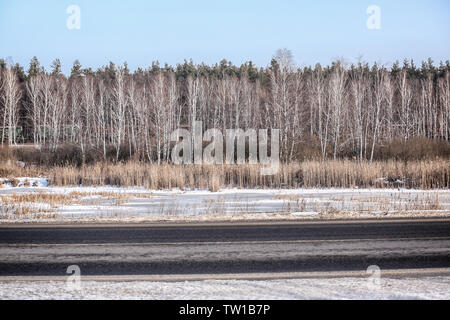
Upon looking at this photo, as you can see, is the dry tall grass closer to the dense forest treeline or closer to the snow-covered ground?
the dense forest treeline

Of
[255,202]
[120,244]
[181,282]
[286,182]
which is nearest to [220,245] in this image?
[120,244]

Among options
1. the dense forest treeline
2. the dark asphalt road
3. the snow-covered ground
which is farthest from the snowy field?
the dense forest treeline

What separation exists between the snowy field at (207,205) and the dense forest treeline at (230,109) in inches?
441

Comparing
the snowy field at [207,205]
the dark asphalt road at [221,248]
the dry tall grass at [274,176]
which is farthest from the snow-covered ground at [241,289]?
the dry tall grass at [274,176]

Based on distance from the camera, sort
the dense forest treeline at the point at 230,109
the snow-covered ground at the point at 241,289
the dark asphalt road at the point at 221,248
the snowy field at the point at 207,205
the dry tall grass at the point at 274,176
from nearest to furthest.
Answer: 1. the snow-covered ground at the point at 241,289
2. the dark asphalt road at the point at 221,248
3. the snowy field at the point at 207,205
4. the dry tall grass at the point at 274,176
5. the dense forest treeline at the point at 230,109

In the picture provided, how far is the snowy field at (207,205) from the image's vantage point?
12.3 meters

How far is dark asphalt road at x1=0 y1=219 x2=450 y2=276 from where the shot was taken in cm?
629

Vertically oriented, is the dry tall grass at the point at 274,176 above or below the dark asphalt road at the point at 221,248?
above

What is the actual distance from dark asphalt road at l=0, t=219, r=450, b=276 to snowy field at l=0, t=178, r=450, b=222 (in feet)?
5.83

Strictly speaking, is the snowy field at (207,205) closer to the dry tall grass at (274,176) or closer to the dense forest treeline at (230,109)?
the dry tall grass at (274,176)

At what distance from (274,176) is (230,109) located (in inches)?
1319

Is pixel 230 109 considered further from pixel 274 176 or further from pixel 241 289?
pixel 241 289

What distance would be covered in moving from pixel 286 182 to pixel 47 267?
15.4 m
